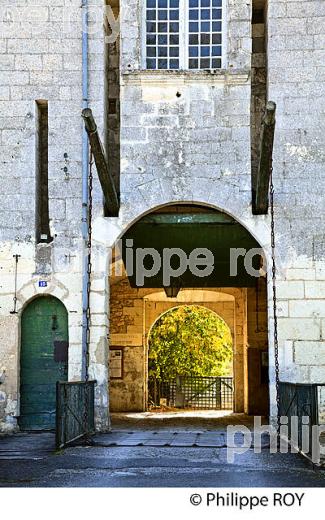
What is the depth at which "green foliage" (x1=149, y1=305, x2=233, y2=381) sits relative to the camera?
1030 inches

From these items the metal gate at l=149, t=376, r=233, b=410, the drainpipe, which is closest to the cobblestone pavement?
the drainpipe

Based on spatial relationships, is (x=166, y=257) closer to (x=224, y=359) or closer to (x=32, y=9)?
(x=32, y=9)

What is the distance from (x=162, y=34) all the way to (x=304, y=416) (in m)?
5.66

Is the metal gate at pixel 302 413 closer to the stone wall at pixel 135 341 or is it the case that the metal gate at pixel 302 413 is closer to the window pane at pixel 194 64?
the window pane at pixel 194 64

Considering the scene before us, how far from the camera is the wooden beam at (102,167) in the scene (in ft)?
31.0

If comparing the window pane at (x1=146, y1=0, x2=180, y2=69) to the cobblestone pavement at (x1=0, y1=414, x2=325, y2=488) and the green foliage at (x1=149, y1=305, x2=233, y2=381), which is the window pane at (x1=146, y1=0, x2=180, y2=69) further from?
the green foliage at (x1=149, y1=305, x2=233, y2=381)

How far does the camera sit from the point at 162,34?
11.6 metres

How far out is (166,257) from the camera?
13453 millimetres

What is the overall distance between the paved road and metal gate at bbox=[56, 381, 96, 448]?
24 cm

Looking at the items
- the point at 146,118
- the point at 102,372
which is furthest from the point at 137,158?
the point at 102,372

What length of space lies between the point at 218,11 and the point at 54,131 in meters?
2.63

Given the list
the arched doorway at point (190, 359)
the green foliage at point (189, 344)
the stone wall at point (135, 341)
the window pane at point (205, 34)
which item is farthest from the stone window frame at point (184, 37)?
the green foliage at point (189, 344)

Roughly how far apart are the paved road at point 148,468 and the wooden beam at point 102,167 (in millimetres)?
3028

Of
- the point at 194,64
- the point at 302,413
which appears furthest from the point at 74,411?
the point at 194,64
